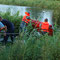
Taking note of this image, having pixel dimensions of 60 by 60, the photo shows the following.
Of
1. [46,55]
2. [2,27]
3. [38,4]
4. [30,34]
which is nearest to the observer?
[46,55]

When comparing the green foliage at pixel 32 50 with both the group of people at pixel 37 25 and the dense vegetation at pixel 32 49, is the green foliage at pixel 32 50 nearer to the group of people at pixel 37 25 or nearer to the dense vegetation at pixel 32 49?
the dense vegetation at pixel 32 49

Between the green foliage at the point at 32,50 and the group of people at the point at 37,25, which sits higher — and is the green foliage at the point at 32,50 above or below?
below

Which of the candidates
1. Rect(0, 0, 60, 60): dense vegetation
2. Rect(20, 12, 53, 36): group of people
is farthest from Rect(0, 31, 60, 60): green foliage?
Rect(20, 12, 53, 36): group of people

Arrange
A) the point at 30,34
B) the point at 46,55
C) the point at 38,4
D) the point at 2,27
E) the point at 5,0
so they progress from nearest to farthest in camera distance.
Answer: the point at 46,55 < the point at 30,34 < the point at 2,27 < the point at 38,4 < the point at 5,0

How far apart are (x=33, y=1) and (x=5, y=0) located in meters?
4.04

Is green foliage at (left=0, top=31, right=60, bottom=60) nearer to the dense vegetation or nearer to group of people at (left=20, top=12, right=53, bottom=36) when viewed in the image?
the dense vegetation

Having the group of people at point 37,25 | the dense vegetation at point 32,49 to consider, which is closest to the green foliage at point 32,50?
the dense vegetation at point 32,49

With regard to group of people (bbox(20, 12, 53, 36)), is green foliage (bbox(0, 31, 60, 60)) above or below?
below

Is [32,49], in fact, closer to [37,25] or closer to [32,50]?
[32,50]

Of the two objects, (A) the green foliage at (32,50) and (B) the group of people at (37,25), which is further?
(B) the group of people at (37,25)

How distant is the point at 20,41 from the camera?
4.22m

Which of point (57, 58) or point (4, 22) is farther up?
point (4, 22)

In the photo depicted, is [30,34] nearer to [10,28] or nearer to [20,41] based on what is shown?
[20,41]

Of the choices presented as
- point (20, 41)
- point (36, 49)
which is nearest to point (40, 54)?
point (36, 49)
